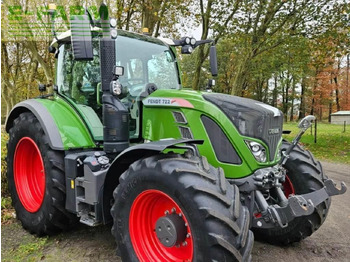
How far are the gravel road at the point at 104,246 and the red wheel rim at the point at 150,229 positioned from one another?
0.62 metres

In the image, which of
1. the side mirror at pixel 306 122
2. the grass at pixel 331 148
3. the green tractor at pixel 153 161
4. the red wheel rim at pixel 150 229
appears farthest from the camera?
the grass at pixel 331 148

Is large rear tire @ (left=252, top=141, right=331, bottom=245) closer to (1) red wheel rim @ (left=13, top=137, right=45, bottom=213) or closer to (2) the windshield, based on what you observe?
(2) the windshield

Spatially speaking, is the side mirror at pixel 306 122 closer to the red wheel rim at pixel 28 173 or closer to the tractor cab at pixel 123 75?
the tractor cab at pixel 123 75

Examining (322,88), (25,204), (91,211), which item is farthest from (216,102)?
(322,88)

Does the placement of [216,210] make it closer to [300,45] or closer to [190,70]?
[300,45]

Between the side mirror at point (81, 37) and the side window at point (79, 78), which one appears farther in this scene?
the side window at point (79, 78)

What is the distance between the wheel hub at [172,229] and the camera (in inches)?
101

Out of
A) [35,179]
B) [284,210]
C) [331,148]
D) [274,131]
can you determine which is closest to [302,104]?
[331,148]

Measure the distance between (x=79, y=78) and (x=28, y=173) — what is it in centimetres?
155

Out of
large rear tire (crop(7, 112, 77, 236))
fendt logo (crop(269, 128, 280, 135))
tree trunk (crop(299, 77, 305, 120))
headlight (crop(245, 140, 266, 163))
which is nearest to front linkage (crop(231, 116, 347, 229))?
headlight (crop(245, 140, 266, 163))

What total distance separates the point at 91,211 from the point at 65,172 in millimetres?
564

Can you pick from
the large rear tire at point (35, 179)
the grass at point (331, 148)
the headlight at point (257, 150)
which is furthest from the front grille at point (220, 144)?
the grass at point (331, 148)

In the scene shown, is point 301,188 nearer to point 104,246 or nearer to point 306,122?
point 306,122

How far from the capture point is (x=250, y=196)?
2.82 metres
